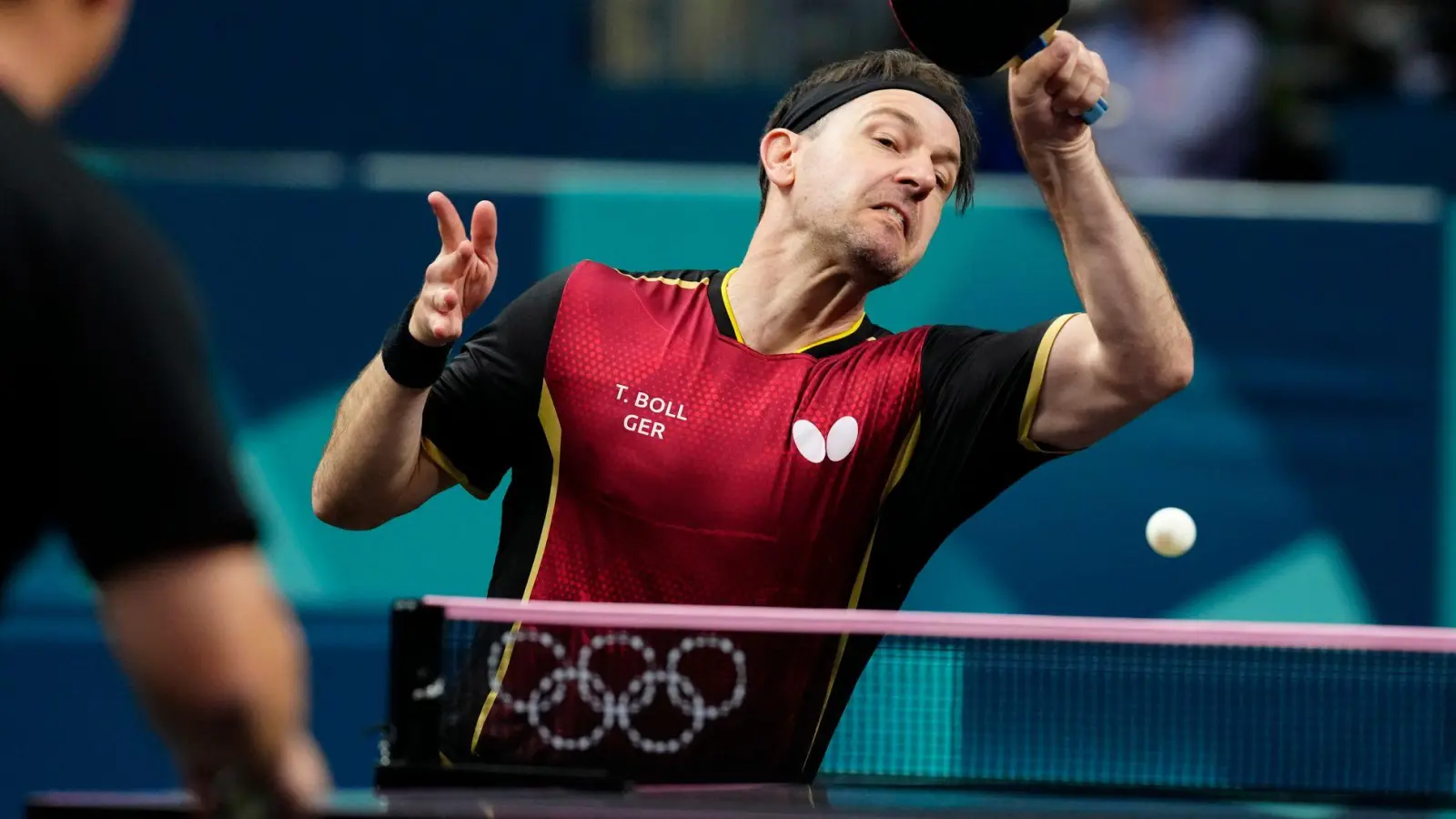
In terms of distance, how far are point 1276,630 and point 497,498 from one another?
3.01 metres

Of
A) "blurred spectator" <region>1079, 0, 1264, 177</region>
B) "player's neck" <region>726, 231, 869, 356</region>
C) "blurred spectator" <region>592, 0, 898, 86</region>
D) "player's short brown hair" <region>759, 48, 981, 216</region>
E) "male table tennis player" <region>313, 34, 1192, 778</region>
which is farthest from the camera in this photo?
"blurred spectator" <region>592, 0, 898, 86</region>

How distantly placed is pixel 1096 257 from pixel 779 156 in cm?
96

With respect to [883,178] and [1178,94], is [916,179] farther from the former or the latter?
[1178,94]

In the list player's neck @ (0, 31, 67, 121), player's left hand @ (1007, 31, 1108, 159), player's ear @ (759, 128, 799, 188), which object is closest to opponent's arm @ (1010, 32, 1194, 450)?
player's left hand @ (1007, 31, 1108, 159)

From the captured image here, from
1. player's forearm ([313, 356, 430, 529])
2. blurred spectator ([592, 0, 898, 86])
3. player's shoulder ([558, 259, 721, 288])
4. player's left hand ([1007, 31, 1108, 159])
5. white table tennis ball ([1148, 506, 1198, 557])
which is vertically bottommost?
blurred spectator ([592, 0, 898, 86])

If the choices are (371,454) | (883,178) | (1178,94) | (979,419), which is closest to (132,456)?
(371,454)

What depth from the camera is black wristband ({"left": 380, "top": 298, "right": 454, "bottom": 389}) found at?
3.49m

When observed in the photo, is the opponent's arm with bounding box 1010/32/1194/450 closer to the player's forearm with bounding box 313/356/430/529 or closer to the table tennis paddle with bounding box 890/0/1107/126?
the table tennis paddle with bounding box 890/0/1107/126

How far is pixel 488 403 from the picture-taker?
12.6 feet

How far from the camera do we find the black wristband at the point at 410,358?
3.49 m

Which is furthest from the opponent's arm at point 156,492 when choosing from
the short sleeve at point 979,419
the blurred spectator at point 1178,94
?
the blurred spectator at point 1178,94

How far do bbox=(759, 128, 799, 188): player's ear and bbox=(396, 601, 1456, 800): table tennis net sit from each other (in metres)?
1.24

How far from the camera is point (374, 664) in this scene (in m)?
Answer: 5.90

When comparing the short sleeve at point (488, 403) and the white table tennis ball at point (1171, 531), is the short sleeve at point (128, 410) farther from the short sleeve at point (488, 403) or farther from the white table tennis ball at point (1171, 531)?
the white table tennis ball at point (1171, 531)
